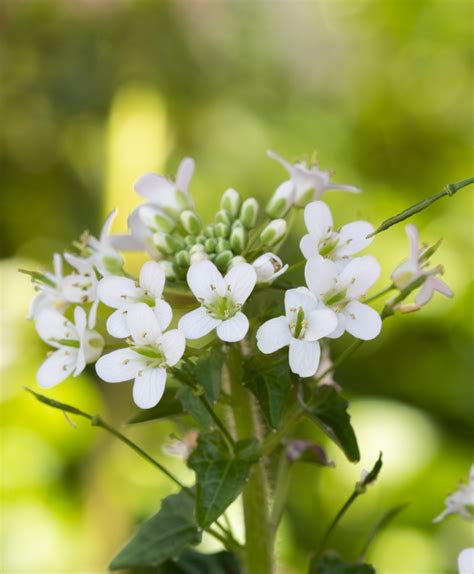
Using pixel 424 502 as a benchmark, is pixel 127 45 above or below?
above

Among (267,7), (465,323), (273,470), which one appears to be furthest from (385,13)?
(273,470)

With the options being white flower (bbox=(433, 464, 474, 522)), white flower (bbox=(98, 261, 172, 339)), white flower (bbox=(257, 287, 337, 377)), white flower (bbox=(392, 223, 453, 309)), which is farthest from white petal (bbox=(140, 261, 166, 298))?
white flower (bbox=(433, 464, 474, 522))

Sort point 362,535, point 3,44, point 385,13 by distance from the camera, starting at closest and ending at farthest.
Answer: point 362,535, point 3,44, point 385,13

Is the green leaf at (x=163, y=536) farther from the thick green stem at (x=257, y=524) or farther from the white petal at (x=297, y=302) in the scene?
the white petal at (x=297, y=302)

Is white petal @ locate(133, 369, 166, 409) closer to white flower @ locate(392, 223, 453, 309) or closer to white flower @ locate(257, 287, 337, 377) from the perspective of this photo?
white flower @ locate(257, 287, 337, 377)

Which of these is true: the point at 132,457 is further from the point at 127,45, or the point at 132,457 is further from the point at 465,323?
the point at 127,45

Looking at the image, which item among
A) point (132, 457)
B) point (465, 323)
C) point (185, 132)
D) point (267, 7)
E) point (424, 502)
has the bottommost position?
point (132, 457)
